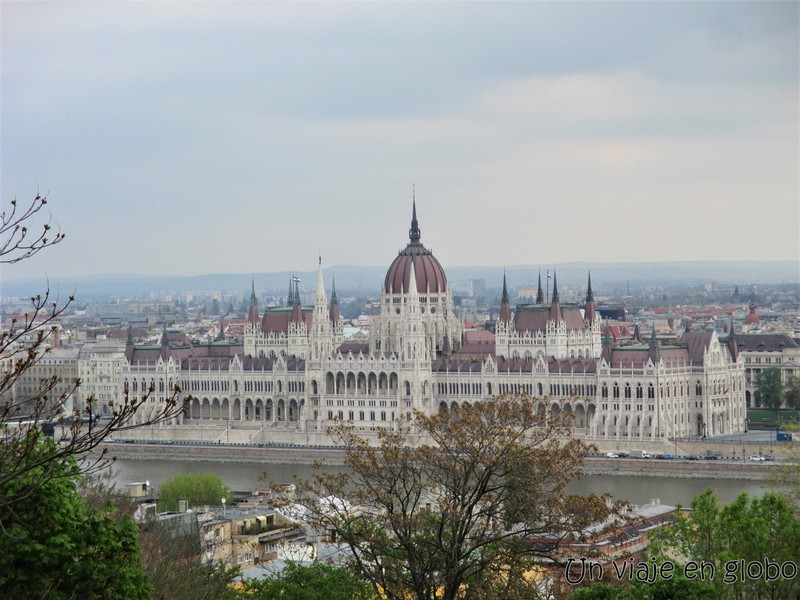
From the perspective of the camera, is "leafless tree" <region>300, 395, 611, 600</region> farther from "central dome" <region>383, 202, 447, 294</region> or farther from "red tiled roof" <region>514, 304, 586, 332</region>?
"central dome" <region>383, 202, 447, 294</region>

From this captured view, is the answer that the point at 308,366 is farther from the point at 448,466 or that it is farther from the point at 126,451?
the point at 448,466

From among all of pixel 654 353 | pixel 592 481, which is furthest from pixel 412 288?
pixel 592 481

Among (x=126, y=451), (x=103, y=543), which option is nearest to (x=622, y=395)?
(x=126, y=451)

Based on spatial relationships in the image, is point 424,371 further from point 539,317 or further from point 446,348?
point 539,317

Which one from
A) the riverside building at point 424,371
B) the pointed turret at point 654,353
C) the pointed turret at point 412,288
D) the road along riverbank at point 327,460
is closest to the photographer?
the road along riverbank at point 327,460

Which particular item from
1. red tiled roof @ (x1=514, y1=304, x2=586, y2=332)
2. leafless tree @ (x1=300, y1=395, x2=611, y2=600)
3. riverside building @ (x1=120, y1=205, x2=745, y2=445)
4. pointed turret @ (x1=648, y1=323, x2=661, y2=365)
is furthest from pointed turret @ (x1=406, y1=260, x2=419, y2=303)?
leafless tree @ (x1=300, y1=395, x2=611, y2=600)

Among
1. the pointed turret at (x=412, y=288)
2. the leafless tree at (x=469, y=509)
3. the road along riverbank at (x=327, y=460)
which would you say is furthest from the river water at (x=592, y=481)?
the leafless tree at (x=469, y=509)

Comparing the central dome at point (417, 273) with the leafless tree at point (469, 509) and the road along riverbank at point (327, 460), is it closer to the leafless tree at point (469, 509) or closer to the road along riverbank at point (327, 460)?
the road along riverbank at point (327, 460)
